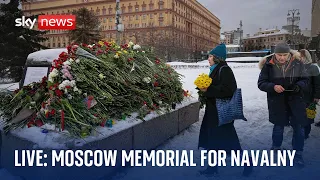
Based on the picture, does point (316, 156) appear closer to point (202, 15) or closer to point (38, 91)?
point (202, 15)

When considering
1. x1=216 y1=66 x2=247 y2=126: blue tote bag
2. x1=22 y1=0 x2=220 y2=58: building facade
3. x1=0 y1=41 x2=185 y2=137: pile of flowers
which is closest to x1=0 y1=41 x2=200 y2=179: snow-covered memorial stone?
x1=0 y1=41 x2=185 y2=137: pile of flowers

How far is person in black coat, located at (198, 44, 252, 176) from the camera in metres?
2.68

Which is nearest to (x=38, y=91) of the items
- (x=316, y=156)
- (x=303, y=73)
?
(x=303, y=73)

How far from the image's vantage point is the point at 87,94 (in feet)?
9.63

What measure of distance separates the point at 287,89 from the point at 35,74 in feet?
10.3

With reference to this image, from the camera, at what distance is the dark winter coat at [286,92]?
9.93 feet

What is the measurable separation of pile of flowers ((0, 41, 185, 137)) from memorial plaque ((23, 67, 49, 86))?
327 mm

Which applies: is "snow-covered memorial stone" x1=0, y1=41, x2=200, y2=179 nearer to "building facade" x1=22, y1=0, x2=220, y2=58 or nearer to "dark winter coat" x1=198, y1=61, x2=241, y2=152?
"dark winter coat" x1=198, y1=61, x2=241, y2=152

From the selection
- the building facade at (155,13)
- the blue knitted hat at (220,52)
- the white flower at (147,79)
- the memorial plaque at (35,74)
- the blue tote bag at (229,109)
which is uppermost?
the building facade at (155,13)

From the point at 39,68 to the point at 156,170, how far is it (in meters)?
2.05

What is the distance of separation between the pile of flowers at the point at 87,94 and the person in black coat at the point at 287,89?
142 cm

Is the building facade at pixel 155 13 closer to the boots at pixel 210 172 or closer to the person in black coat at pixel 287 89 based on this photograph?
the person in black coat at pixel 287 89

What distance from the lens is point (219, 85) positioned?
2682 mm

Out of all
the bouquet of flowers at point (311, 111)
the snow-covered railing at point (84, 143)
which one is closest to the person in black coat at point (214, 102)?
the snow-covered railing at point (84, 143)
